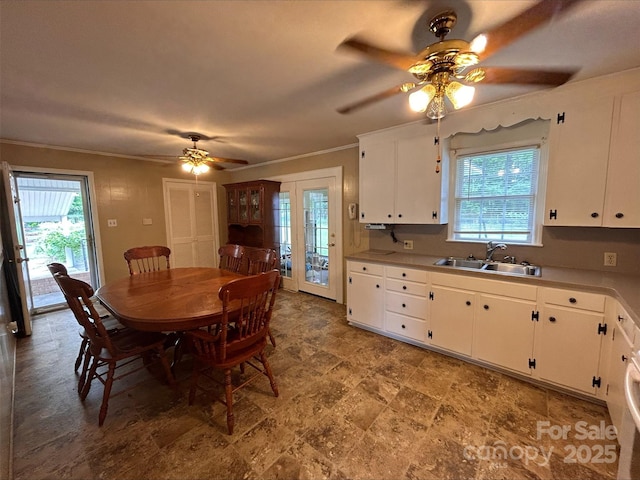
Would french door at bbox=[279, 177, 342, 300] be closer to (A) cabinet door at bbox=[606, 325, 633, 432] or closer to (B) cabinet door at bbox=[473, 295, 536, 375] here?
(B) cabinet door at bbox=[473, 295, 536, 375]

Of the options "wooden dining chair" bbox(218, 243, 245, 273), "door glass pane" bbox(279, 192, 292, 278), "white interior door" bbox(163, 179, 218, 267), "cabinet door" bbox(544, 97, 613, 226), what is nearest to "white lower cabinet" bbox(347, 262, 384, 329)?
"wooden dining chair" bbox(218, 243, 245, 273)

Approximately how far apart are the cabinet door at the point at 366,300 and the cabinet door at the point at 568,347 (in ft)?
4.53

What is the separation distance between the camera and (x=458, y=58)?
126 centimetres

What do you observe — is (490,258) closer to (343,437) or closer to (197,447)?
(343,437)

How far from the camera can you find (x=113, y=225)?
409cm

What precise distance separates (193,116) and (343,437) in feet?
9.68

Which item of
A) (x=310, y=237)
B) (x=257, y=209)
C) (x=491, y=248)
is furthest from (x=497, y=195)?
(x=257, y=209)

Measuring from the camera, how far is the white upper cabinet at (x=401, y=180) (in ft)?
9.05

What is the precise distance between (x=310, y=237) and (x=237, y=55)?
3017mm

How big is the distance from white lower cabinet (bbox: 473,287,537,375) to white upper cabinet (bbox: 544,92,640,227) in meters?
0.78

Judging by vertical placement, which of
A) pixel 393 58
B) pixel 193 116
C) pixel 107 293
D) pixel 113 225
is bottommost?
pixel 107 293

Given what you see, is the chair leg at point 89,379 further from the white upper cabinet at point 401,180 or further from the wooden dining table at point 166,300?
the white upper cabinet at point 401,180

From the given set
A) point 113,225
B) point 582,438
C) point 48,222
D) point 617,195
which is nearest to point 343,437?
point 582,438

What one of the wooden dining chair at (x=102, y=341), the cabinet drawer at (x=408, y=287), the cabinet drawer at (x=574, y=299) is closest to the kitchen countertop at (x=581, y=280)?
the cabinet drawer at (x=574, y=299)
